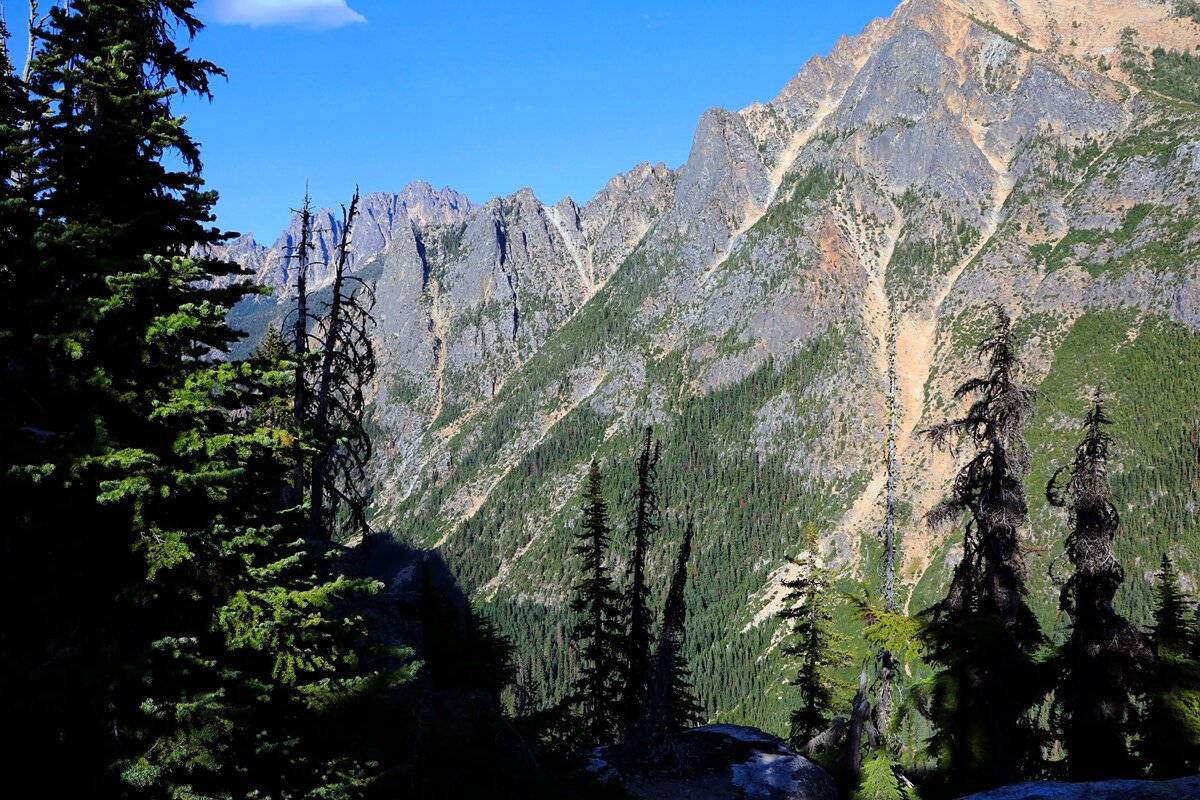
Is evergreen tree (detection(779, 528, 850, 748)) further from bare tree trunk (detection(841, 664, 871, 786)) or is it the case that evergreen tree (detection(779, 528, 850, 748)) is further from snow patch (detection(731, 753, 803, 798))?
snow patch (detection(731, 753, 803, 798))

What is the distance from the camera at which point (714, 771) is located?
75.6ft

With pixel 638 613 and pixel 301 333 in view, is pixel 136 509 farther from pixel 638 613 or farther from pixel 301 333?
pixel 638 613

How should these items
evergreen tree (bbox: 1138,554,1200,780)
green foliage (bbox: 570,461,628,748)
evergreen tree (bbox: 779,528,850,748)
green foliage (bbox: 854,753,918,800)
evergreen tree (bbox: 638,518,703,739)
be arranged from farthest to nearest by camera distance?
green foliage (bbox: 570,461,628,748)
evergreen tree (bbox: 779,528,850,748)
evergreen tree (bbox: 638,518,703,739)
green foliage (bbox: 854,753,918,800)
evergreen tree (bbox: 1138,554,1200,780)

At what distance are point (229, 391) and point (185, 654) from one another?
3534 millimetres

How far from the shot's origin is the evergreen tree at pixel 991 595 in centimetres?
A: 1830

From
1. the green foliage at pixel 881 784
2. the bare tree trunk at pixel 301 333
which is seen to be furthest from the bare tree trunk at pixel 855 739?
the bare tree trunk at pixel 301 333

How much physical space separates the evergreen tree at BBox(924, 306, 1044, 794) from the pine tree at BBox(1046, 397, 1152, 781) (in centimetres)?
113

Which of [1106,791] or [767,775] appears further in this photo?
[767,775]

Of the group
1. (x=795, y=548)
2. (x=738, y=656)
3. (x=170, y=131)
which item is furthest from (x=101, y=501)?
(x=795, y=548)

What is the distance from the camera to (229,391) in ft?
30.9

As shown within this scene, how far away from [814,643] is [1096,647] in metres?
16.5

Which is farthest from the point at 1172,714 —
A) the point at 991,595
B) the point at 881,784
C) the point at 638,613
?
the point at 638,613

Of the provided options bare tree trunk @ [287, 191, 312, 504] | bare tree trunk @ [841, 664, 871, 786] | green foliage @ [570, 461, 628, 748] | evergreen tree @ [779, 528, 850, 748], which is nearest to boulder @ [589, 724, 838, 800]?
bare tree trunk @ [841, 664, 871, 786]

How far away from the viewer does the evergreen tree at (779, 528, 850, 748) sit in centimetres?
3322
